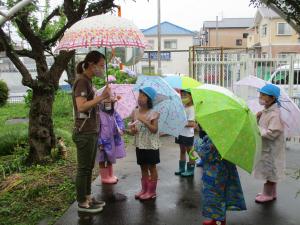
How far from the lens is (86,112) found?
4.43 metres

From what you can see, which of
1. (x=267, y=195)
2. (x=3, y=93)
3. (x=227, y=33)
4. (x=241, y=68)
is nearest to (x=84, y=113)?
(x=267, y=195)

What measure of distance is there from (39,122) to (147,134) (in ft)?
8.14

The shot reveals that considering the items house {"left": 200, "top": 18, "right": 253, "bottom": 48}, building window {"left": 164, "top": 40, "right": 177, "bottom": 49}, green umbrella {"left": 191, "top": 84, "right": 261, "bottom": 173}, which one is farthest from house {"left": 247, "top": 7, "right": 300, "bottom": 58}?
green umbrella {"left": 191, "top": 84, "right": 261, "bottom": 173}

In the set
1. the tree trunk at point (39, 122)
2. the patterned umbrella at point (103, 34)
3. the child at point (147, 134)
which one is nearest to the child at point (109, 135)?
the child at point (147, 134)

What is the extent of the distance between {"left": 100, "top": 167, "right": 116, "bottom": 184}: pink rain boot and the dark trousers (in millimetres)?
1229

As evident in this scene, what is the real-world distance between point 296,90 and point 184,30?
34.1 m

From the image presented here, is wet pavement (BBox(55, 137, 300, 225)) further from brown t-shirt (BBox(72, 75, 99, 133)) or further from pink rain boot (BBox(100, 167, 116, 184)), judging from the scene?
brown t-shirt (BBox(72, 75, 99, 133))

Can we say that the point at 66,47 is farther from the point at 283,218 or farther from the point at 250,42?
the point at 250,42

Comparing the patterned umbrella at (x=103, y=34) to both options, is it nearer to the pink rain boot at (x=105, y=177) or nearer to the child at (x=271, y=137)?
the child at (x=271, y=137)

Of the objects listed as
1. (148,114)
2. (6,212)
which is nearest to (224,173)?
(148,114)

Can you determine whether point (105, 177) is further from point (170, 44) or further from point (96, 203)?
point (170, 44)

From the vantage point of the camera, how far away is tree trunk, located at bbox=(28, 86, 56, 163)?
668 cm

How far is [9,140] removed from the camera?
324 inches

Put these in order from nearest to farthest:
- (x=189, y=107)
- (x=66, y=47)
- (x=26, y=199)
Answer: (x=66, y=47) → (x=26, y=199) → (x=189, y=107)
